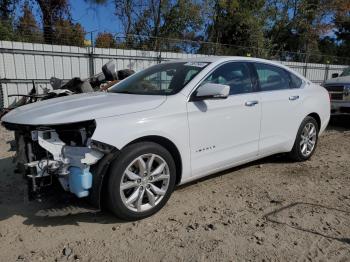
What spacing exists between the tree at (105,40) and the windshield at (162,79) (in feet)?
27.0

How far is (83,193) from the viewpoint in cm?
307

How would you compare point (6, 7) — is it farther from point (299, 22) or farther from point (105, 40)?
point (299, 22)

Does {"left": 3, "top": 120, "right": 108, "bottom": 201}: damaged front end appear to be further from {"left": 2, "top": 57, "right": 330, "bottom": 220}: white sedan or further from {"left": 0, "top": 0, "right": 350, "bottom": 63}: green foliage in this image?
{"left": 0, "top": 0, "right": 350, "bottom": 63}: green foliage

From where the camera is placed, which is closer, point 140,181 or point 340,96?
point 140,181

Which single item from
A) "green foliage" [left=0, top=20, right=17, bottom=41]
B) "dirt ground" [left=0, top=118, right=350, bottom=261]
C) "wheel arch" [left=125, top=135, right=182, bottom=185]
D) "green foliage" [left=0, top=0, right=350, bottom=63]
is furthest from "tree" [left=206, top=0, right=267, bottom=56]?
"wheel arch" [left=125, top=135, right=182, bottom=185]

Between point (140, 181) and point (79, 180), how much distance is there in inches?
24.7

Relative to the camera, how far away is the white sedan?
3.07m

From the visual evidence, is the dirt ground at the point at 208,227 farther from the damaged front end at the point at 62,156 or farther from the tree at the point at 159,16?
the tree at the point at 159,16

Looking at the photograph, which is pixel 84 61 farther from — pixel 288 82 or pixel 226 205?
pixel 226 205

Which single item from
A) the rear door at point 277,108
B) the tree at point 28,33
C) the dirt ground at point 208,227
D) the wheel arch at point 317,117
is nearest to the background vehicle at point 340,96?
the wheel arch at point 317,117

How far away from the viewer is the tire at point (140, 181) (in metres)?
3.18

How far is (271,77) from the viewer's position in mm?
4828

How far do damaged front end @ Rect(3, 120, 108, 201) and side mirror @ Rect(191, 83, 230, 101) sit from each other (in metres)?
1.17

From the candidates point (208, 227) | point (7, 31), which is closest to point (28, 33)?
point (7, 31)
